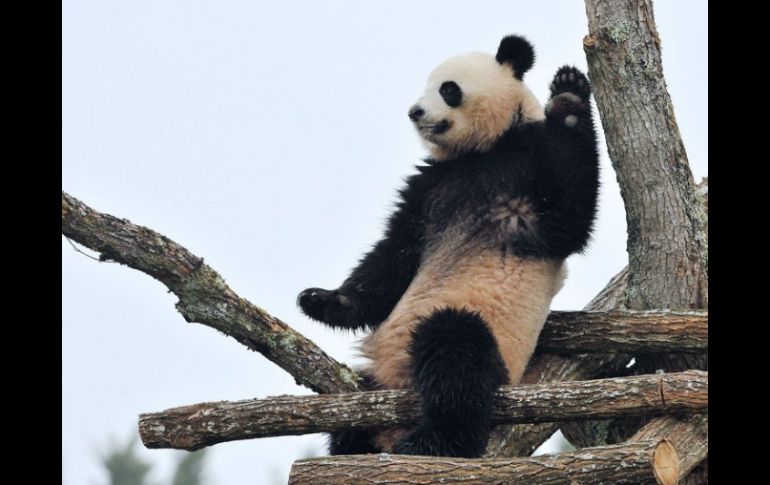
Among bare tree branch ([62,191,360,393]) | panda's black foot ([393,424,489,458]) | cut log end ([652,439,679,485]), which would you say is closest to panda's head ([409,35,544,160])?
bare tree branch ([62,191,360,393])

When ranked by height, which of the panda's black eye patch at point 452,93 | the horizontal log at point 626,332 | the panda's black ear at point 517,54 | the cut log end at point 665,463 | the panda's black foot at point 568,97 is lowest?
the cut log end at point 665,463

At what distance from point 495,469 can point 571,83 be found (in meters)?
2.74

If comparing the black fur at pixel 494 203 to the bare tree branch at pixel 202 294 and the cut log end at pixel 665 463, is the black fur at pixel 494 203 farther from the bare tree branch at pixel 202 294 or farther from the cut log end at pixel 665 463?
the cut log end at pixel 665 463

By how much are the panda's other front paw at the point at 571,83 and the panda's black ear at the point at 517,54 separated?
0.54 meters

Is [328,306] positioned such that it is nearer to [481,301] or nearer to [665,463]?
A: [481,301]

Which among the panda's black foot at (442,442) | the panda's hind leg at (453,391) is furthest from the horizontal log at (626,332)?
the panda's black foot at (442,442)

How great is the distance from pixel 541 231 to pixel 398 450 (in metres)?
1.71

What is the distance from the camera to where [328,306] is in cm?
647

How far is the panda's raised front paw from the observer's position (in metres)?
6.44

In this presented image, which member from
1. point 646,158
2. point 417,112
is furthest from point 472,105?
point 646,158

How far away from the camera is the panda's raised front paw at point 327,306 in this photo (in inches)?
254
